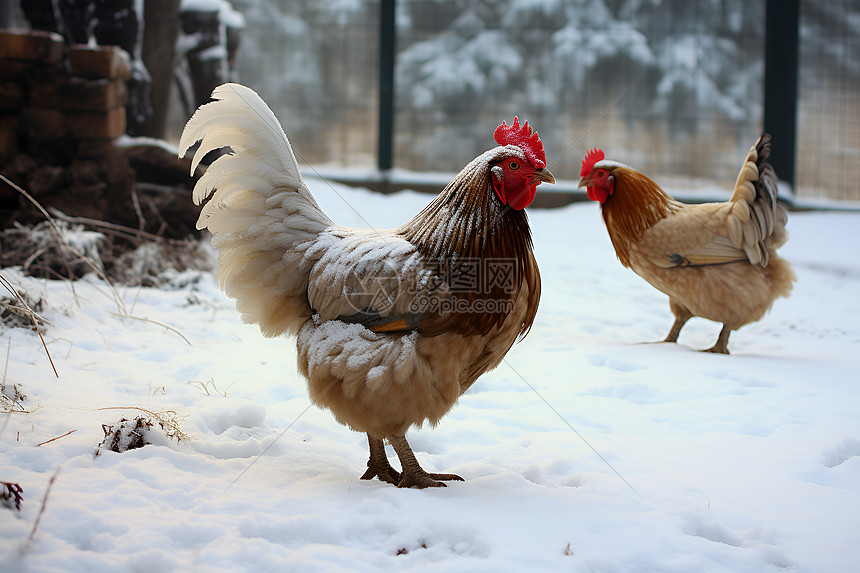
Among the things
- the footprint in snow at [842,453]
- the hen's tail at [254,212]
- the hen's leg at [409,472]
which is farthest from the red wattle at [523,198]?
the footprint in snow at [842,453]

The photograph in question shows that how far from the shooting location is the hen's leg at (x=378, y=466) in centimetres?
261

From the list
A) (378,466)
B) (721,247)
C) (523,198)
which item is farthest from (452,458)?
(721,247)

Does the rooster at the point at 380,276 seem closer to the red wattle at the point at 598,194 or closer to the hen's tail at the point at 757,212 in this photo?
the red wattle at the point at 598,194

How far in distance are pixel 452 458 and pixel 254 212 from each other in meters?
1.41

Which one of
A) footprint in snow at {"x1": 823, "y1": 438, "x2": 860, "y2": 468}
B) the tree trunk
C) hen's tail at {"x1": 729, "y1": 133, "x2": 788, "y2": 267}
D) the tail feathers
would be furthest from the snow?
the tree trunk

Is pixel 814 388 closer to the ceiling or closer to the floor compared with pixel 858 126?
closer to the floor

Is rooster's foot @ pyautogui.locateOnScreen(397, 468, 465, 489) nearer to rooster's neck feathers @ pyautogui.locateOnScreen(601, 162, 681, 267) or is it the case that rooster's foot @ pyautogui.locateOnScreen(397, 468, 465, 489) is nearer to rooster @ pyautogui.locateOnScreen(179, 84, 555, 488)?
rooster @ pyautogui.locateOnScreen(179, 84, 555, 488)

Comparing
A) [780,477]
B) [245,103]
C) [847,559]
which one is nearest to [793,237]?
[780,477]

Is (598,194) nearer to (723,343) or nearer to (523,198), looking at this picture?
(723,343)

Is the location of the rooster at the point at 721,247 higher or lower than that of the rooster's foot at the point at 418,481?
higher

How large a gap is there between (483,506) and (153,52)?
6846 mm

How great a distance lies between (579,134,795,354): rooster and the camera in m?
4.37

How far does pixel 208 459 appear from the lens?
247 cm

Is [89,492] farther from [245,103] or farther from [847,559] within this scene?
[847,559]
